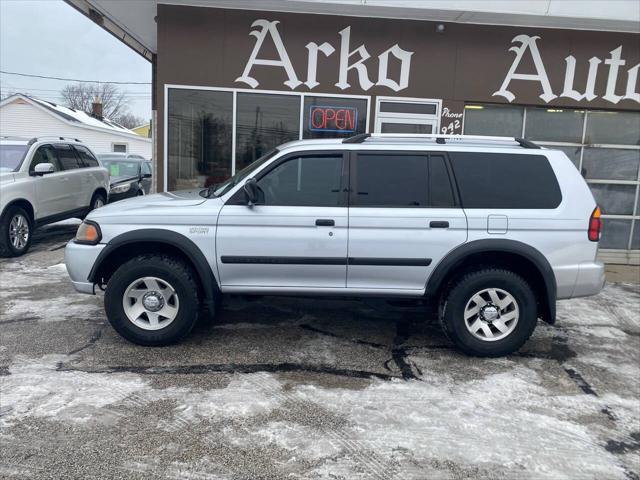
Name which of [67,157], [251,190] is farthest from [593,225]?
[67,157]

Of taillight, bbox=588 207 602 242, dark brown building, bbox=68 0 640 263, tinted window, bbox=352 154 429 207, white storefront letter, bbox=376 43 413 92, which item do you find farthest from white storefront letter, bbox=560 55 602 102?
tinted window, bbox=352 154 429 207

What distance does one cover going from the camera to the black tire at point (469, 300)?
177 inches

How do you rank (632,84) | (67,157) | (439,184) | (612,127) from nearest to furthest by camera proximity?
1. (439,184)
2. (632,84)
3. (612,127)
4. (67,157)

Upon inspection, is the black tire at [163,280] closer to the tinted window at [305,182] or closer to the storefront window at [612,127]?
the tinted window at [305,182]

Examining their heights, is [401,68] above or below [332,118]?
above

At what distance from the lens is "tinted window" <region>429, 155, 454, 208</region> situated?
14.9 ft

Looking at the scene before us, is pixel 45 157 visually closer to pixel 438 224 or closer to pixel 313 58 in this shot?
pixel 313 58

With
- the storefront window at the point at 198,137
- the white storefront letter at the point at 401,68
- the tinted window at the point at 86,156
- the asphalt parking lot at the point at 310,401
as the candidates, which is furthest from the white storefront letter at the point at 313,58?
the tinted window at the point at 86,156

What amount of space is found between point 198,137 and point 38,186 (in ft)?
9.17

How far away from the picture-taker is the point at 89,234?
450 cm

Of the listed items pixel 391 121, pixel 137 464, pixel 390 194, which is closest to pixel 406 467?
pixel 137 464

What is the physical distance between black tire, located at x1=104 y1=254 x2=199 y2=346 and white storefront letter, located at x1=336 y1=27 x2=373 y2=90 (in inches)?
204

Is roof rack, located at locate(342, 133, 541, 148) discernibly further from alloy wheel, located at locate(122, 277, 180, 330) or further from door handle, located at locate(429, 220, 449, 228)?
alloy wheel, located at locate(122, 277, 180, 330)

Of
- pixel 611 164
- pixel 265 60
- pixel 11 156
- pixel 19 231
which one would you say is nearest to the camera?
pixel 19 231
